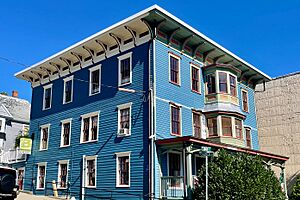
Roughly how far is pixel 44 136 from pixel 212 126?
1301cm

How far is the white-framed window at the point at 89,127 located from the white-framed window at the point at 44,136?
4.51 metres

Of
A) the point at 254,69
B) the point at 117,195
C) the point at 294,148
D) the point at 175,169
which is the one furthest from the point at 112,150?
the point at 294,148

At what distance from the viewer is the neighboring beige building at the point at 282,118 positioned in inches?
1156

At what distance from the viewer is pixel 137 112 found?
20047mm

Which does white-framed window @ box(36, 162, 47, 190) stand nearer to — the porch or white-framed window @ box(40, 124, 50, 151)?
white-framed window @ box(40, 124, 50, 151)

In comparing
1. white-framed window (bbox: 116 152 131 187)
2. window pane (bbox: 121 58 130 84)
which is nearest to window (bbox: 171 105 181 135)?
white-framed window (bbox: 116 152 131 187)

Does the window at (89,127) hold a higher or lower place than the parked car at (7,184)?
higher

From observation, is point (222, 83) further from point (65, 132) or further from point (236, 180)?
point (65, 132)

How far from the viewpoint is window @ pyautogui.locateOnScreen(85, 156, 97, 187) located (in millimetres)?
21766

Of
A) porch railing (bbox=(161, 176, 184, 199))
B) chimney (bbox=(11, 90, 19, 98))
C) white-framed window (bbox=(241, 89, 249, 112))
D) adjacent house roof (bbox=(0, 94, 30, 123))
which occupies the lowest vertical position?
porch railing (bbox=(161, 176, 184, 199))

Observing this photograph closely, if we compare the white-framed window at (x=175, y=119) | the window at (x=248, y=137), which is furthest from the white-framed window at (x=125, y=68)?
the window at (x=248, y=137)

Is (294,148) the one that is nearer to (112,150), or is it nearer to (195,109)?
(195,109)

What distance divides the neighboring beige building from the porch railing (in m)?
15.2

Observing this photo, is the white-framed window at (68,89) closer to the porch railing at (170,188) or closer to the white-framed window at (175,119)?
the white-framed window at (175,119)
